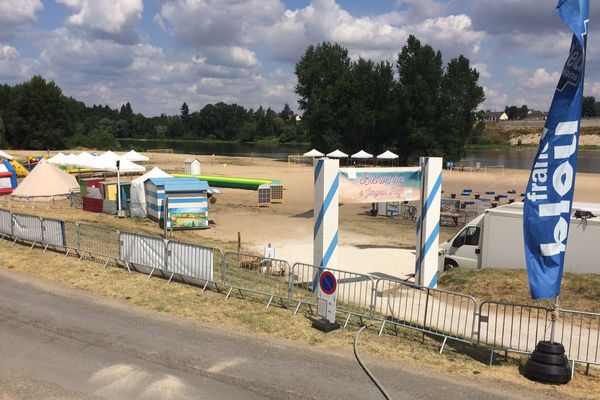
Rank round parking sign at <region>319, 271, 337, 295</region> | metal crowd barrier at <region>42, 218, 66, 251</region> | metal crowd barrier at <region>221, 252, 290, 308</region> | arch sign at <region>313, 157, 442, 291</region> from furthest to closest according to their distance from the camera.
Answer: metal crowd barrier at <region>42, 218, 66, 251</region> → arch sign at <region>313, 157, 442, 291</region> → metal crowd barrier at <region>221, 252, 290, 308</region> → round parking sign at <region>319, 271, 337, 295</region>

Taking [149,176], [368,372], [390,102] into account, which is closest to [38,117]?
[390,102]

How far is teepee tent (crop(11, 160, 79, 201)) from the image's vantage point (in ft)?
92.7

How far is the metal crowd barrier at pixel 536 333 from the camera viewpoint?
27.0 feet

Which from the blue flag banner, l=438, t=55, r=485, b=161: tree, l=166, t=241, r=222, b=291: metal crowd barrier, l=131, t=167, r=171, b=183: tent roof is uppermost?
l=438, t=55, r=485, b=161: tree

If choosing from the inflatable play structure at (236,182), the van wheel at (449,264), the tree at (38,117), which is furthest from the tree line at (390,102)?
the van wheel at (449,264)

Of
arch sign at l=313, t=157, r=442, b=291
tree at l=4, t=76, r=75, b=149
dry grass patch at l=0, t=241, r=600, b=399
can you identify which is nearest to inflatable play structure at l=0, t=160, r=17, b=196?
dry grass patch at l=0, t=241, r=600, b=399

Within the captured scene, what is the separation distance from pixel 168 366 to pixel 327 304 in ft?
10.4

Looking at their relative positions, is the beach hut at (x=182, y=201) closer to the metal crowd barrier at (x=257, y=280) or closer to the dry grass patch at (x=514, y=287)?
the metal crowd barrier at (x=257, y=280)

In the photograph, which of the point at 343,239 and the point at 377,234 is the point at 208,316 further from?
the point at 377,234

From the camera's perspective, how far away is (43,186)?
94.5 feet

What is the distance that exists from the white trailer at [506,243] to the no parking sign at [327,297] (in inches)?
261

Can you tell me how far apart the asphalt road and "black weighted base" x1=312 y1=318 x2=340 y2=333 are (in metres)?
0.91

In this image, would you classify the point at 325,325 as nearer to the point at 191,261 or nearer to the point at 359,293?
the point at 359,293

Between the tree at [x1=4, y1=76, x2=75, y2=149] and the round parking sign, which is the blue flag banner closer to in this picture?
the round parking sign
